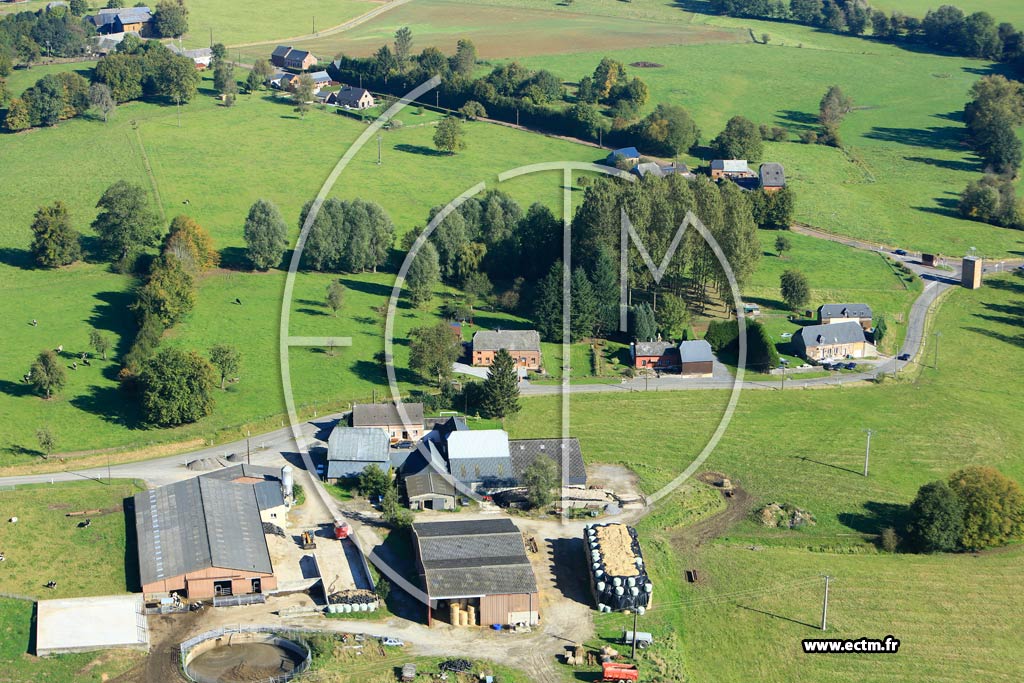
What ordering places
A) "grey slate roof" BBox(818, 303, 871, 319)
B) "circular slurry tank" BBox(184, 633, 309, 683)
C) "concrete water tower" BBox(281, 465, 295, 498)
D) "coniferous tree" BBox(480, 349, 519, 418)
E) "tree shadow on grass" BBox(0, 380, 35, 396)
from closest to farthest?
"circular slurry tank" BBox(184, 633, 309, 683) < "concrete water tower" BBox(281, 465, 295, 498) < "tree shadow on grass" BBox(0, 380, 35, 396) < "coniferous tree" BBox(480, 349, 519, 418) < "grey slate roof" BBox(818, 303, 871, 319)

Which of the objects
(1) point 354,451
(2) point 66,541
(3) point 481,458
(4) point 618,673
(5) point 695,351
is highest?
(5) point 695,351

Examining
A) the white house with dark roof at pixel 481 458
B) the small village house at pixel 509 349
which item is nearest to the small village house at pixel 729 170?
the small village house at pixel 509 349

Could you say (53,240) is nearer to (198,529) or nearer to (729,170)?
(198,529)

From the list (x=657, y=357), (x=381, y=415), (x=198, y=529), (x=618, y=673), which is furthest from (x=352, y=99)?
(x=618, y=673)

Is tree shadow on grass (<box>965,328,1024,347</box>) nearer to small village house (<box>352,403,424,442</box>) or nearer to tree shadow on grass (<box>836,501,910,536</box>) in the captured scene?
tree shadow on grass (<box>836,501,910,536</box>)

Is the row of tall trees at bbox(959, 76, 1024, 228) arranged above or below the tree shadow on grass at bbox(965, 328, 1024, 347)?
above

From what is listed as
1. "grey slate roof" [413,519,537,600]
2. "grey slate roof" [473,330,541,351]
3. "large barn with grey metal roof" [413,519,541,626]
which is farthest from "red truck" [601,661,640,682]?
"grey slate roof" [473,330,541,351]
